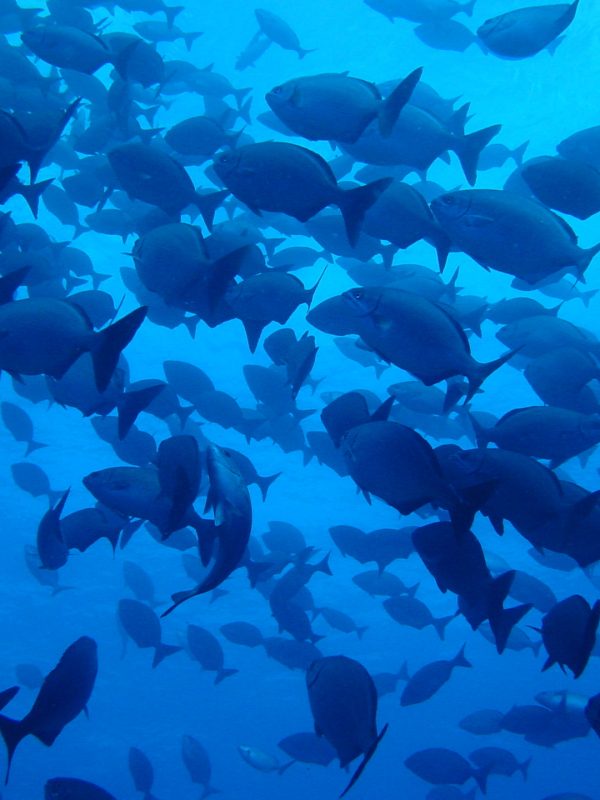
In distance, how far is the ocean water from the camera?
521 inches

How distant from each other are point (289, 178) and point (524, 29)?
2.70m

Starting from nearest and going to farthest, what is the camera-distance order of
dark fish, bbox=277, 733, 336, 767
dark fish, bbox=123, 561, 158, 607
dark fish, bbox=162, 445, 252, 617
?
1. dark fish, bbox=162, 445, 252, 617
2. dark fish, bbox=277, 733, 336, 767
3. dark fish, bbox=123, 561, 158, 607

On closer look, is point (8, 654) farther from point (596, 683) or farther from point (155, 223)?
point (155, 223)

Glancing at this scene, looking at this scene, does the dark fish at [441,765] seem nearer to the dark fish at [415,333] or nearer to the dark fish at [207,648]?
the dark fish at [207,648]

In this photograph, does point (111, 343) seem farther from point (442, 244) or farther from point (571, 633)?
point (571, 633)

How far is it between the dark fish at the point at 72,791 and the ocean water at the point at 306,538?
6186 mm

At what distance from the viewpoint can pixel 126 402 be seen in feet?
13.4

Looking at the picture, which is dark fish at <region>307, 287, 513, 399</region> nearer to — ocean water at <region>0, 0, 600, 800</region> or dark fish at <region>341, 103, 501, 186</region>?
dark fish at <region>341, 103, 501, 186</region>

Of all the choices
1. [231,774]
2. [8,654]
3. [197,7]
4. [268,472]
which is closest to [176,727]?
[231,774]

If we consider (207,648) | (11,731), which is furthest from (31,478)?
(11,731)

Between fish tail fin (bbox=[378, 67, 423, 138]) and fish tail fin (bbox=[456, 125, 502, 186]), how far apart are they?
33.9 inches

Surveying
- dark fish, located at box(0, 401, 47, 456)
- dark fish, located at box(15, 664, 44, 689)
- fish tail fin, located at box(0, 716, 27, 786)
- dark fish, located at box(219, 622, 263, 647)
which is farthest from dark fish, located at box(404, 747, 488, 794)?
dark fish, located at box(15, 664, 44, 689)

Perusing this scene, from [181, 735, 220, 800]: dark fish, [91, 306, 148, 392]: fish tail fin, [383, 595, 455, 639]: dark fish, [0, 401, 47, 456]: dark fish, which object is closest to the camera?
[91, 306, 148, 392]: fish tail fin

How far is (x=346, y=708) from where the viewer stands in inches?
145
